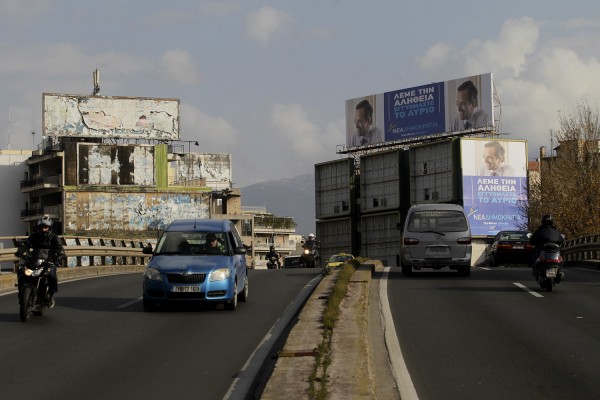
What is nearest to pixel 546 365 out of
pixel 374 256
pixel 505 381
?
pixel 505 381

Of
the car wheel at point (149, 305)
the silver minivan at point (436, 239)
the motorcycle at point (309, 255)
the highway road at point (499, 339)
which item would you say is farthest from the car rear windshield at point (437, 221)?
the motorcycle at point (309, 255)

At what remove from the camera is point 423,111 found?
11444cm

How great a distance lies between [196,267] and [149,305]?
108 centimetres

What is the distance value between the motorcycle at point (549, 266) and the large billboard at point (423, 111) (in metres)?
90.4

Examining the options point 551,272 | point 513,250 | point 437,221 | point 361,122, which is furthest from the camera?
point 361,122

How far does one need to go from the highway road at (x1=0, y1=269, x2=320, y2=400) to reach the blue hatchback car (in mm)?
316

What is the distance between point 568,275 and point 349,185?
365 feet

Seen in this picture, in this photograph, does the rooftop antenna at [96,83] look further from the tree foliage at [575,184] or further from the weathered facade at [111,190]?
the tree foliage at [575,184]

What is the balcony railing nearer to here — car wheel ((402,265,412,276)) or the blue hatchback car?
car wheel ((402,265,412,276))

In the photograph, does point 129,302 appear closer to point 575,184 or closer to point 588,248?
point 588,248

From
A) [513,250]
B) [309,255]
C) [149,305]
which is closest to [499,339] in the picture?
[149,305]

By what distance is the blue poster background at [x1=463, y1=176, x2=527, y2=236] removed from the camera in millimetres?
109562

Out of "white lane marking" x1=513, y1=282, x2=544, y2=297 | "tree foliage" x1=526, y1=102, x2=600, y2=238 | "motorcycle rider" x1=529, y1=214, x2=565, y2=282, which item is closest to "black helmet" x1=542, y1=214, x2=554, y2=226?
"motorcycle rider" x1=529, y1=214, x2=565, y2=282

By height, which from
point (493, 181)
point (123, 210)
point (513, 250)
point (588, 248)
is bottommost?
point (513, 250)
